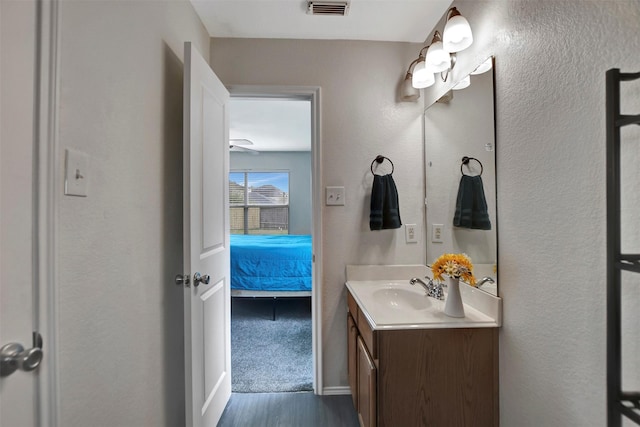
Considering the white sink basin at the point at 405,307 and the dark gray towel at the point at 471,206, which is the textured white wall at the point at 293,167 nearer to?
the white sink basin at the point at 405,307

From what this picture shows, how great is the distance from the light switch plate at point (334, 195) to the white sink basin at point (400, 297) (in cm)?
61

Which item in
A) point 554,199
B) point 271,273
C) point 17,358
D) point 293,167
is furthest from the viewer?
point 293,167

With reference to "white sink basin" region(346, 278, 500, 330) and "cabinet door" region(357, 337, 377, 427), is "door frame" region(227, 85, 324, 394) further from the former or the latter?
"cabinet door" region(357, 337, 377, 427)

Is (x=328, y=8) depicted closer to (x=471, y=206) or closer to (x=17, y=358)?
(x=471, y=206)

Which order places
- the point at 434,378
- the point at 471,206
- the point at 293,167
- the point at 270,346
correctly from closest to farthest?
the point at 434,378 → the point at 471,206 → the point at 270,346 → the point at 293,167

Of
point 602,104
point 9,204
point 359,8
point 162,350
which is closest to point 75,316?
point 9,204

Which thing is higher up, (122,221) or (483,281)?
(122,221)

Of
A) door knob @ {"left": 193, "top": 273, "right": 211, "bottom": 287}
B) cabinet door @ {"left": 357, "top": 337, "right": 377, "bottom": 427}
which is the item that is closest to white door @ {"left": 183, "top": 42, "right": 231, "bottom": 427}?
door knob @ {"left": 193, "top": 273, "right": 211, "bottom": 287}

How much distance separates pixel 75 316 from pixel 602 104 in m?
1.53

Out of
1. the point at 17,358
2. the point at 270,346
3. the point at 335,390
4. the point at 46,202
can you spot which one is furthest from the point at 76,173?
the point at 270,346

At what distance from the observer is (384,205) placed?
179 cm

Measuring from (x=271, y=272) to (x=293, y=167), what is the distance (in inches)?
119

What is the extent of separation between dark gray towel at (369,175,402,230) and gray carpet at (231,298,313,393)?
1.22m

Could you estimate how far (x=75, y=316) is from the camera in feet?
2.49
